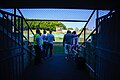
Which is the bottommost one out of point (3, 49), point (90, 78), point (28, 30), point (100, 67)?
point (90, 78)

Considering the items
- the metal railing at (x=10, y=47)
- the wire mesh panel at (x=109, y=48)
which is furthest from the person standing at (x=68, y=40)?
the wire mesh panel at (x=109, y=48)

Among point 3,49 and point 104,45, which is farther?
point 104,45

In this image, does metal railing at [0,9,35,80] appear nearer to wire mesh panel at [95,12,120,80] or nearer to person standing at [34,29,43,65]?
wire mesh panel at [95,12,120,80]

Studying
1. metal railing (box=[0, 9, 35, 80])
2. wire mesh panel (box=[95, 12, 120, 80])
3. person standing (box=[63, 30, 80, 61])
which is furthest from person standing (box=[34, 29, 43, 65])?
wire mesh panel (box=[95, 12, 120, 80])

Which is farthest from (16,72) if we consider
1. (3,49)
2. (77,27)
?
(77,27)

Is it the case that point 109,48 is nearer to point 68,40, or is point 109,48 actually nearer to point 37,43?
point 37,43

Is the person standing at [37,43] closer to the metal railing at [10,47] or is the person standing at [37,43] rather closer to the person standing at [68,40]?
the person standing at [68,40]

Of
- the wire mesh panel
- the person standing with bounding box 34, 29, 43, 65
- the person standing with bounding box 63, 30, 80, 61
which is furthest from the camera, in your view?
the person standing with bounding box 63, 30, 80, 61

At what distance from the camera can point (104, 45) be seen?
18.6 ft

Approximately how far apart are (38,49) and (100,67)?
5.17 metres

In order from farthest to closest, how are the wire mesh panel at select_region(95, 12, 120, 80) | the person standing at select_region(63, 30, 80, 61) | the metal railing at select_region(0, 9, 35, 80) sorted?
the person standing at select_region(63, 30, 80, 61), the metal railing at select_region(0, 9, 35, 80), the wire mesh panel at select_region(95, 12, 120, 80)

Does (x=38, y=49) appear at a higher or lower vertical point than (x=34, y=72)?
higher

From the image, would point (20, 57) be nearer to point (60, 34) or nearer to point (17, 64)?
point (17, 64)
